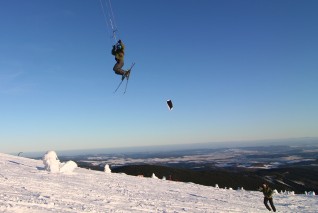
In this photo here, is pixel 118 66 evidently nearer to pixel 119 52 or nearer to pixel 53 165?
pixel 119 52

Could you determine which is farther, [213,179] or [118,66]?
[213,179]

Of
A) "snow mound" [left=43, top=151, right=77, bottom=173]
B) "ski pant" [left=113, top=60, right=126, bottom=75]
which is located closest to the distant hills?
"snow mound" [left=43, top=151, right=77, bottom=173]

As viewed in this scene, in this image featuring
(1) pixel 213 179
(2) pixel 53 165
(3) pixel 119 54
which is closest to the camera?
(3) pixel 119 54

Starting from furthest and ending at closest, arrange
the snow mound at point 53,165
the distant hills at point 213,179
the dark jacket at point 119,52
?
the distant hills at point 213,179 → the snow mound at point 53,165 → the dark jacket at point 119,52

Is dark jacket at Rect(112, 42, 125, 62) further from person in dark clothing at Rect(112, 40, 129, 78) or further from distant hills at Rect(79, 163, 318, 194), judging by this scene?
distant hills at Rect(79, 163, 318, 194)

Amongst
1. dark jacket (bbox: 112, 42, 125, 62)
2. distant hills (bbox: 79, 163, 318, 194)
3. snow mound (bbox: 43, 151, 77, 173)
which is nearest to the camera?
dark jacket (bbox: 112, 42, 125, 62)

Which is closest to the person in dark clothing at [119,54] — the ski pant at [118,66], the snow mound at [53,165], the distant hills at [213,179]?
the ski pant at [118,66]

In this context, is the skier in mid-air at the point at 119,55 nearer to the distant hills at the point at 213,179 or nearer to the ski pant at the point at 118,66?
the ski pant at the point at 118,66

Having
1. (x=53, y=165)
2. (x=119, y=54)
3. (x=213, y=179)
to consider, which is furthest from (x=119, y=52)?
(x=213, y=179)

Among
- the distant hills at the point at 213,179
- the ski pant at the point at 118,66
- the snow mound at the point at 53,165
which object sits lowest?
the distant hills at the point at 213,179

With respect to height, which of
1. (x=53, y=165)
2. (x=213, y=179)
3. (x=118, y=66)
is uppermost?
(x=118, y=66)

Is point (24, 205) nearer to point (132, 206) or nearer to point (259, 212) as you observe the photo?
point (132, 206)

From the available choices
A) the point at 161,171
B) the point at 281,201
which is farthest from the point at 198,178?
the point at 281,201

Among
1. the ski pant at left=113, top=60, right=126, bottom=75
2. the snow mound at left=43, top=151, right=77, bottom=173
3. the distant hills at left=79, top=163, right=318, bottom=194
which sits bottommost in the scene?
the distant hills at left=79, top=163, right=318, bottom=194
